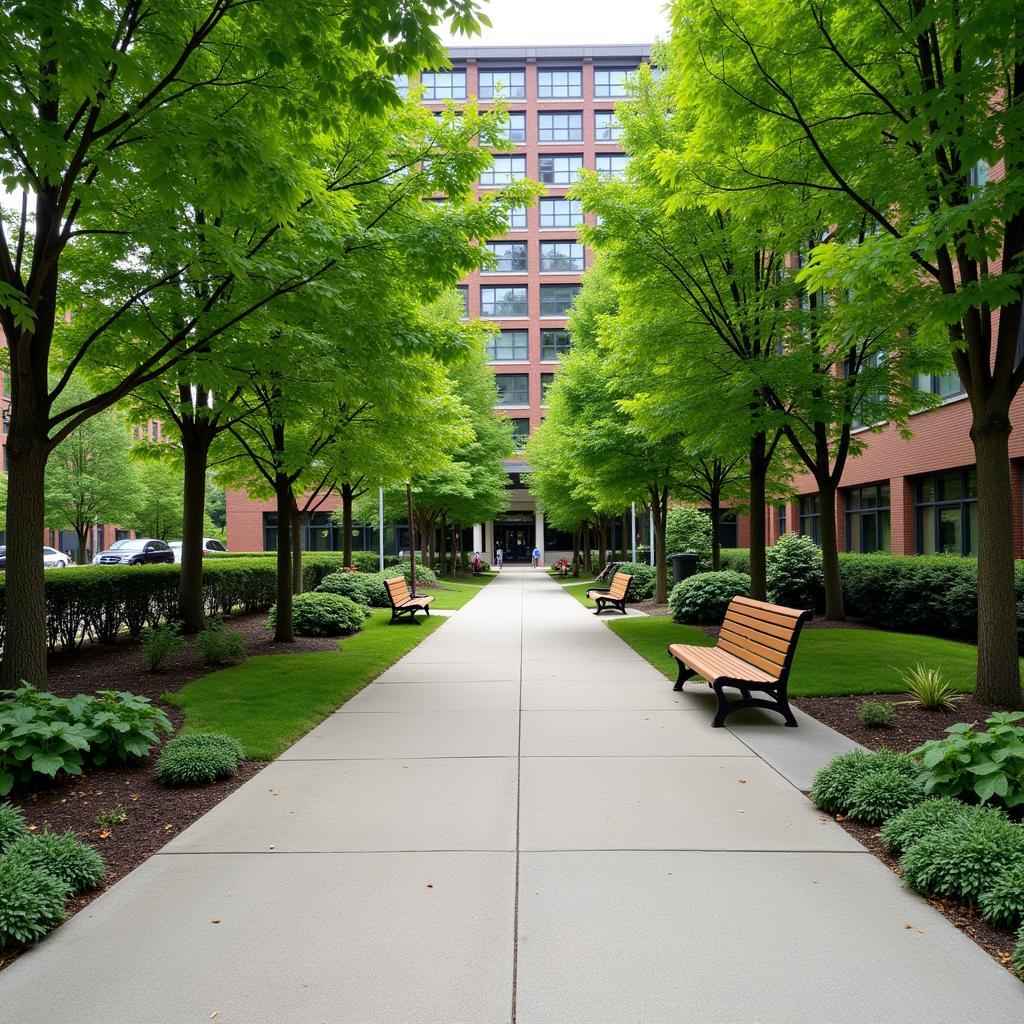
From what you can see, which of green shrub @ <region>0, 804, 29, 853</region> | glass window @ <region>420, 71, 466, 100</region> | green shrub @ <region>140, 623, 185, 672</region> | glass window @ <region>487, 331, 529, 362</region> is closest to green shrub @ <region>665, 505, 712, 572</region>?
green shrub @ <region>140, 623, 185, 672</region>

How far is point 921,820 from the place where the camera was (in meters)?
4.14

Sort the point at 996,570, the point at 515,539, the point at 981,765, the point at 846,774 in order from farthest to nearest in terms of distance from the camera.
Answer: the point at 515,539
the point at 996,570
the point at 846,774
the point at 981,765

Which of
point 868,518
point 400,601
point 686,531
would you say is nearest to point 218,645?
point 400,601

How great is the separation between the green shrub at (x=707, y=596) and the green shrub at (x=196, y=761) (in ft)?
35.7

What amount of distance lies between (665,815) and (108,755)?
4.21 metres

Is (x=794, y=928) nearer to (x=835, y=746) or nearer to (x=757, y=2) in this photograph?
(x=835, y=746)

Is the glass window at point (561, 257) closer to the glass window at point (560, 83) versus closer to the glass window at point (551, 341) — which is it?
the glass window at point (551, 341)

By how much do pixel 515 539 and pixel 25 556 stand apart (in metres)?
58.7

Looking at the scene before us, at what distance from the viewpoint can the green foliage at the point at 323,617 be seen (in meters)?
13.9

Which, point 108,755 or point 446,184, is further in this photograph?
point 446,184

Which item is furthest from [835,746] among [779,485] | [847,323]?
[779,485]

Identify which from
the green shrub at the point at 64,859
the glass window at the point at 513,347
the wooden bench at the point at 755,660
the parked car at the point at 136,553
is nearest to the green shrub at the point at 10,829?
the green shrub at the point at 64,859

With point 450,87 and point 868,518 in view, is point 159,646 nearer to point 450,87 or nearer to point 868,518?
point 868,518

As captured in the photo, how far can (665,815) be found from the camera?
4.77m
